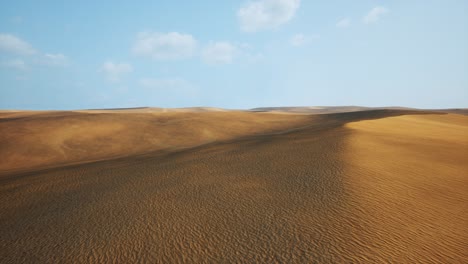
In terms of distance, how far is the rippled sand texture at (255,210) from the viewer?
4676 millimetres

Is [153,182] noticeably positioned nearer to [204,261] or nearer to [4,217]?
[4,217]

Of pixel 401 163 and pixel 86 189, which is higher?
pixel 401 163

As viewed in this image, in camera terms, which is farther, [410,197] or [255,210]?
[410,197]

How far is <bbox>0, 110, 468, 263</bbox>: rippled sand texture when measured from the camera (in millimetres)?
4676

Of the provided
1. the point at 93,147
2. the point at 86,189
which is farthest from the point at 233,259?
the point at 93,147

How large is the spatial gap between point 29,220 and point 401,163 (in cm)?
976

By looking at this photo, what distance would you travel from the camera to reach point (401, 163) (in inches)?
333

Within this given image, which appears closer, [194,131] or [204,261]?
[204,261]

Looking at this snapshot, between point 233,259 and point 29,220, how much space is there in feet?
15.8

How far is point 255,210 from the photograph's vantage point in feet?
19.6

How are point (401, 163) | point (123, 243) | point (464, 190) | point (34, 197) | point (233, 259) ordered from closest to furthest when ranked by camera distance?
point (233, 259) < point (123, 243) < point (464, 190) < point (34, 197) < point (401, 163)

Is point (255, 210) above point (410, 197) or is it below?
below

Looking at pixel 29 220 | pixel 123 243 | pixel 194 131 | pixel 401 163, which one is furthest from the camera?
pixel 194 131

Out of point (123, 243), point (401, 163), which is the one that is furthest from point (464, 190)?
point (123, 243)
